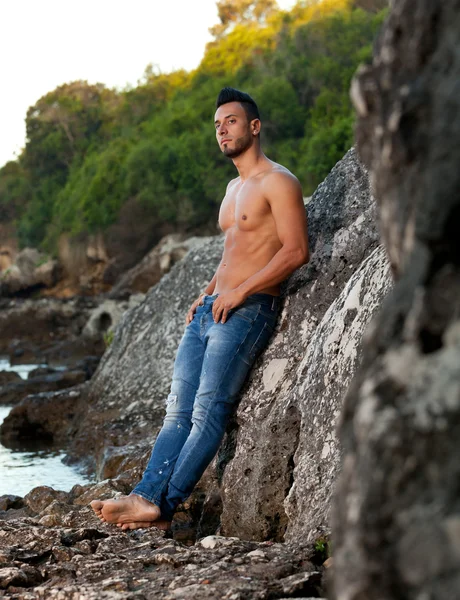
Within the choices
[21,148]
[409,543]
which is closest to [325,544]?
[409,543]

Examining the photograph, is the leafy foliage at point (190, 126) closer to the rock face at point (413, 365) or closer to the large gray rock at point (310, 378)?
the large gray rock at point (310, 378)

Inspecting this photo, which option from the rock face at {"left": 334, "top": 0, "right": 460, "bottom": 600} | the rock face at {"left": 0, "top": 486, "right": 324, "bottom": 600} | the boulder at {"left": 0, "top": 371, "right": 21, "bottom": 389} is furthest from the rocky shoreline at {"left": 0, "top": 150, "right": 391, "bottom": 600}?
the boulder at {"left": 0, "top": 371, "right": 21, "bottom": 389}

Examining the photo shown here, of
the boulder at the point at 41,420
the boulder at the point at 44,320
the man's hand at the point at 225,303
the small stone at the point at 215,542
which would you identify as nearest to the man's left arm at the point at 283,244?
the man's hand at the point at 225,303

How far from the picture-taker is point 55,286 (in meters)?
43.2

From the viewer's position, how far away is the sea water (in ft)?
24.3

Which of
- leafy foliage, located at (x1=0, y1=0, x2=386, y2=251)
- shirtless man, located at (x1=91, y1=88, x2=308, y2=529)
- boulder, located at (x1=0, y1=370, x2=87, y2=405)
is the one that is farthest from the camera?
leafy foliage, located at (x1=0, y1=0, x2=386, y2=251)

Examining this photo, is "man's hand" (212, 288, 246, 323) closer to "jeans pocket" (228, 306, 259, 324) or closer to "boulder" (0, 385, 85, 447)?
"jeans pocket" (228, 306, 259, 324)

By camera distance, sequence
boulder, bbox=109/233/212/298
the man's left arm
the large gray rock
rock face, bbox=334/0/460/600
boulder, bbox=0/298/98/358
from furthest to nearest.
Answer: boulder, bbox=0/298/98/358
boulder, bbox=109/233/212/298
the man's left arm
the large gray rock
rock face, bbox=334/0/460/600

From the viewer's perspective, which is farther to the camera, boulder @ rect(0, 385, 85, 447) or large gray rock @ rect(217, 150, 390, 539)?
boulder @ rect(0, 385, 85, 447)

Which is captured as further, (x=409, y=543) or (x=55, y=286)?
(x=55, y=286)

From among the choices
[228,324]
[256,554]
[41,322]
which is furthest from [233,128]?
[41,322]

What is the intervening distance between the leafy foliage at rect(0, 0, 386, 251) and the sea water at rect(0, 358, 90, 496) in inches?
854

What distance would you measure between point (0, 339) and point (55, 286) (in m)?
14.6

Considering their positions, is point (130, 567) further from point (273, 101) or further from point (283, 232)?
point (273, 101)
